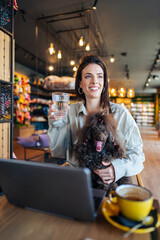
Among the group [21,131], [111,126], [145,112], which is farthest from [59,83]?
[145,112]

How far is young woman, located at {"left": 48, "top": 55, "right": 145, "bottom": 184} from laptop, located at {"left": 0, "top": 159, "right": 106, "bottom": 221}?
1.51 feet

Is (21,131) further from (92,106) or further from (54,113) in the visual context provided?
(54,113)

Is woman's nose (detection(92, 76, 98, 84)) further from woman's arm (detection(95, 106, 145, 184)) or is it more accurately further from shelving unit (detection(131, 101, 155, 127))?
shelving unit (detection(131, 101, 155, 127))

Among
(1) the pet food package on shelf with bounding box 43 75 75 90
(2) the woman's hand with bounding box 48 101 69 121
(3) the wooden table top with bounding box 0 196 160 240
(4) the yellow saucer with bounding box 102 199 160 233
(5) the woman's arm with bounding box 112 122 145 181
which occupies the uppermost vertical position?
(1) the pet food package on shelf with bounding box 43 75 75 90

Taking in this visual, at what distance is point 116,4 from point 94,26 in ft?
2.94

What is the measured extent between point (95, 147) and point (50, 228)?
49cm

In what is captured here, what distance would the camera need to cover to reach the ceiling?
3.14 m

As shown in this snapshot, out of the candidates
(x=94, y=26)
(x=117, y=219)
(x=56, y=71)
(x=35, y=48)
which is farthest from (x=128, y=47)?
(x=117, y=219)

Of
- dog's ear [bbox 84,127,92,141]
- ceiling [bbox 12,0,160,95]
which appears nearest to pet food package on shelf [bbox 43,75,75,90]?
ceiling [bbox 12,0,160,95]

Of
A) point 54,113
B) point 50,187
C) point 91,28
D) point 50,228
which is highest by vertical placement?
point 91,28

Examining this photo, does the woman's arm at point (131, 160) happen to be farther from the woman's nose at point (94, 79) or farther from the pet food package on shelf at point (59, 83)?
the pet food package on shelf at point (59, 83)

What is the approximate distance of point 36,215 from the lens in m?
0.52

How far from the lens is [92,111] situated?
1.16 metres

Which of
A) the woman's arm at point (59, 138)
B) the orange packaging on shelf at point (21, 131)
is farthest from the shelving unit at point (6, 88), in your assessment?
the orange packaging on shelf at point (21, 131)
